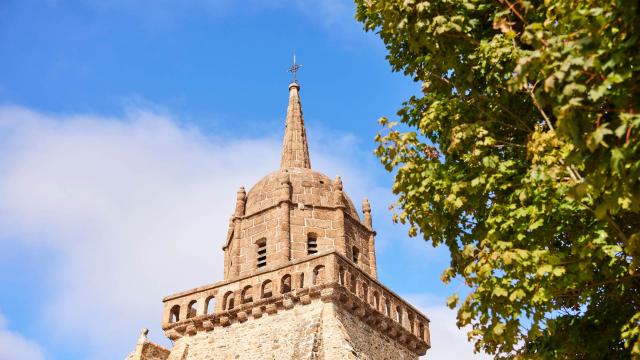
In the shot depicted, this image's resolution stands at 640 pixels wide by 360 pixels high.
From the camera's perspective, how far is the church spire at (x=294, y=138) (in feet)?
68.7

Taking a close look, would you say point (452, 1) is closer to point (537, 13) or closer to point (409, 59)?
point (537, 13)

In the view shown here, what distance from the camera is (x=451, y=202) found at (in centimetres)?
763

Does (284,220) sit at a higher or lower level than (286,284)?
higher

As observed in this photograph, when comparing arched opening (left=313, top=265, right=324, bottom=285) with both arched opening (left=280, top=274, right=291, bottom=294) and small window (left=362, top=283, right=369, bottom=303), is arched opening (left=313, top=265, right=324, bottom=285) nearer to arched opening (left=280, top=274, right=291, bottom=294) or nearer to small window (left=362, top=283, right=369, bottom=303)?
arched opening (left=280, top=274, right=291, bottom=294)

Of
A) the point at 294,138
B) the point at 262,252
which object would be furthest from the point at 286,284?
the point at 294,138

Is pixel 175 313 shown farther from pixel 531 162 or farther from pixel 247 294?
pixel 531 162

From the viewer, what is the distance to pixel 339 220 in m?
18.2

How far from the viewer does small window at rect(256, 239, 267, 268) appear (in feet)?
58.5

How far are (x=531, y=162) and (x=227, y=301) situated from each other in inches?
425

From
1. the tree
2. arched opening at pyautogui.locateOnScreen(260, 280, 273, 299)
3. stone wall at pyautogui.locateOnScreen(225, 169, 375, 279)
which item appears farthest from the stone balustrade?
the tree

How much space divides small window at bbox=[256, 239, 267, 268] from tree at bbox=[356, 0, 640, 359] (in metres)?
9.56

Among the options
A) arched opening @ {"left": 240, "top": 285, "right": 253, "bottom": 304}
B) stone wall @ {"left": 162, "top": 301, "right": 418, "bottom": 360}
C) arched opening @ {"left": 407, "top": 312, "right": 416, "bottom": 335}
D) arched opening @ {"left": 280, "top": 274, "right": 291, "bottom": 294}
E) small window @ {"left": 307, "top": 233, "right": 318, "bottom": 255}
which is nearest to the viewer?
stone wall @ {"left": 162, "top": 301, "right": 418, "bottom": 360}

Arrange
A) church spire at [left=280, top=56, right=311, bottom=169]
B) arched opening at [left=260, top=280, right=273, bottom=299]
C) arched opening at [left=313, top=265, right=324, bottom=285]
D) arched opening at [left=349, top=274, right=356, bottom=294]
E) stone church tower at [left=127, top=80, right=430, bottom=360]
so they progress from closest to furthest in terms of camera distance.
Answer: stone church tower at [left=127, top=80, right=430, bottom=360]
arched opening at [left=313, top=265, right=324, bottom=285]
arched opening at [left=349, top=274, right=356, bottom=294]
arched opening at [left=260, top=280, right=273, bottom=299]
church spire at [left=280, top=56, right=311, bottom=169]

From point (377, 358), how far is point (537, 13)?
33.7 ft
